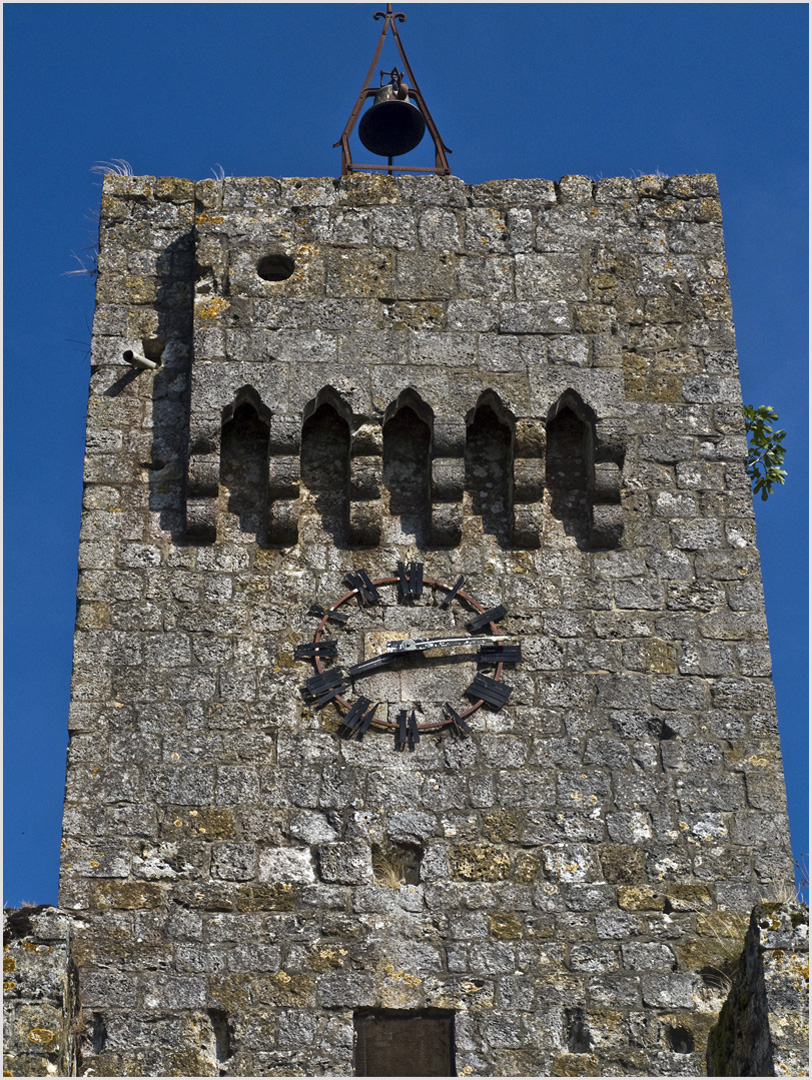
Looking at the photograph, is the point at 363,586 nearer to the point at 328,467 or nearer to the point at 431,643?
the point at 431,643

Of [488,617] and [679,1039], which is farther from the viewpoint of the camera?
[488,617]

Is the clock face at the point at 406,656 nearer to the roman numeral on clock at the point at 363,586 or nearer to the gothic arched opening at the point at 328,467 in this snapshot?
the roman numeral on clock at the point at 363,586

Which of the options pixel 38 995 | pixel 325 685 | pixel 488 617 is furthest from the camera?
pixel 488 617

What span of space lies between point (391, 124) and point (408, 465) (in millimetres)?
3299

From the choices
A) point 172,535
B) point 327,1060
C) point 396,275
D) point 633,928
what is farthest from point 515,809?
point 396,275

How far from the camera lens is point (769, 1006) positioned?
846 centimetres

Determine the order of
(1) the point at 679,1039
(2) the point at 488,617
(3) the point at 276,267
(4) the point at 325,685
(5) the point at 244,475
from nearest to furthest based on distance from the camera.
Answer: (1) the point at 679,1039
(4) the point at 325,685
(2) the point at 488,617
(5) the point at 244,475
(3) the point at 276,267

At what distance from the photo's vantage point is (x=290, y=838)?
381 inches

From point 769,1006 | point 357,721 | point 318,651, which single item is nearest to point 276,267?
point 318,651

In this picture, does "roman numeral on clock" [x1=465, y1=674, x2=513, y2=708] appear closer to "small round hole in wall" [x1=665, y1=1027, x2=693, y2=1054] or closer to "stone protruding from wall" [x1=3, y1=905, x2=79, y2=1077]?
"small round hole in wall" [x1=665, y1=1027, x2=693, y2=1054]

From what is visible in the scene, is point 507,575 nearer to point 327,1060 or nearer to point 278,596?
point 278,596

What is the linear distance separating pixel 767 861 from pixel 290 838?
232 centimetres

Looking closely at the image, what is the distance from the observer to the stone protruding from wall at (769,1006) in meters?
8.35

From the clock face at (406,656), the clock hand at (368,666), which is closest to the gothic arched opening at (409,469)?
the clock face at (406,656)
